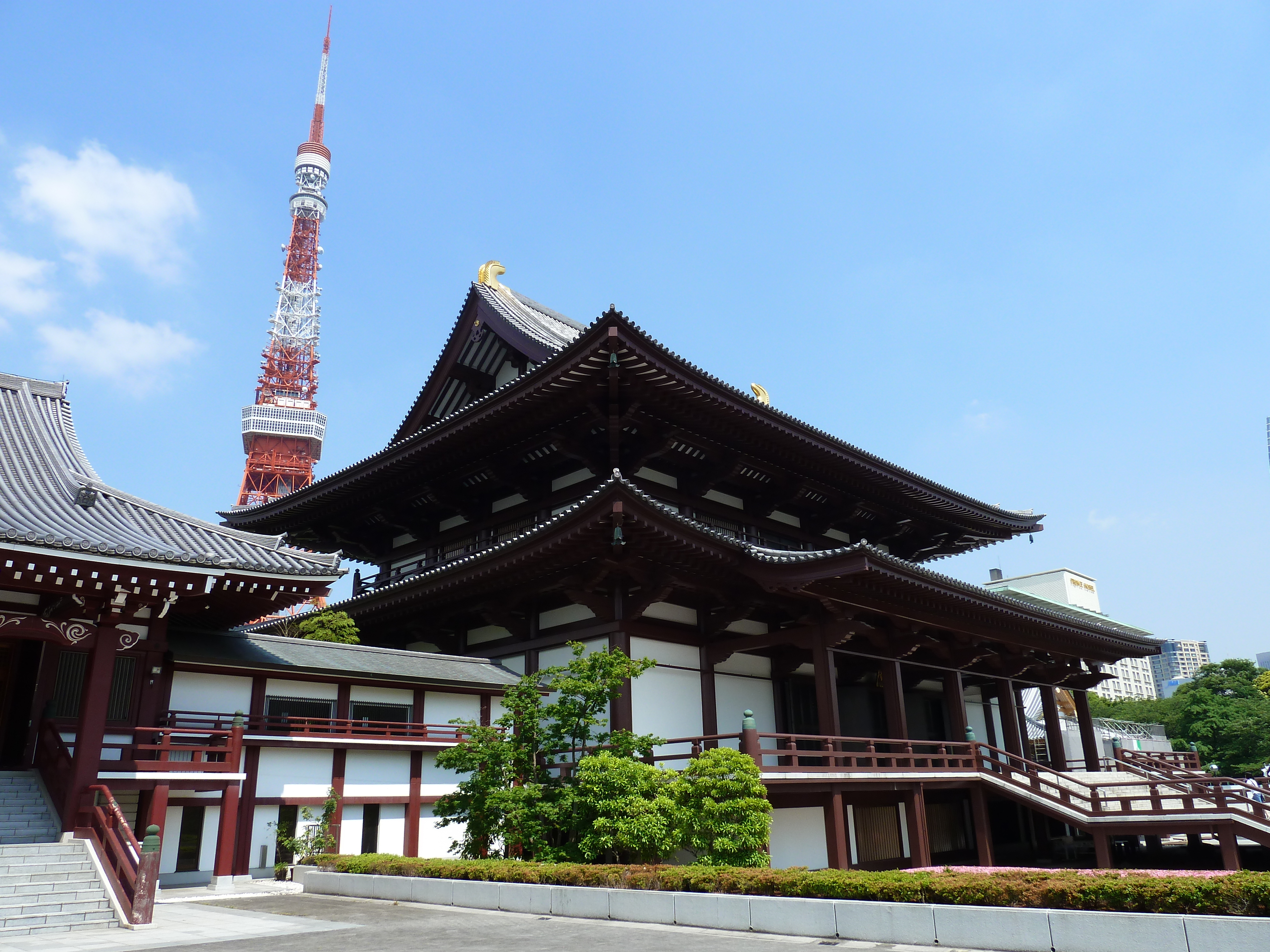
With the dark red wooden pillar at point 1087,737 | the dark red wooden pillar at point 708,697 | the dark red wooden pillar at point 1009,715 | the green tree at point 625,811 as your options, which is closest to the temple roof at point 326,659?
the dark red wooden pillar at point 708,697

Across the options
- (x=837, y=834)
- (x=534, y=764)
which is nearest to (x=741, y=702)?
(x=837, y=834)

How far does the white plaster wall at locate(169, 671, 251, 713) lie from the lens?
1862 cm

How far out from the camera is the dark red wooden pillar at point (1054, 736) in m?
28.8

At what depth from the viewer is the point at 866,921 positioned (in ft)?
Result: 33.5

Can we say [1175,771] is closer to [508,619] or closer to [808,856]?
[808,856]

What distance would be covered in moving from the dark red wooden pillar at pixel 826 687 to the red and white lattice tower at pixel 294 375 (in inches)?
3004

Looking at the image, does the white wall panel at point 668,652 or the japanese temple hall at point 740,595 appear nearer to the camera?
the japanese temple hall at point 740,595

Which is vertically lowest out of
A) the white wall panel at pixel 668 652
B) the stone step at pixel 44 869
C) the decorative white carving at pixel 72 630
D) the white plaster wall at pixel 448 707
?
the stone step at pixel 44 869

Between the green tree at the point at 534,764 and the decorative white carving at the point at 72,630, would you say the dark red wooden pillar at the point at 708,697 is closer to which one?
the green tree at the point at 534,764

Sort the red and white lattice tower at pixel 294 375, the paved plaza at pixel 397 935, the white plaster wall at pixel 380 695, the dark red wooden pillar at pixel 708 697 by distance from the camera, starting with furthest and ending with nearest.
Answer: the red and white lattice tower at pixel 294 375
the dark red wooden pillar at pixel 708 697
the white plaster wall at pixel 380 695
the paved plaza at pixel 397 935

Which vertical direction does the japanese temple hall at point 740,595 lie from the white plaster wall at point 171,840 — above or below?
above

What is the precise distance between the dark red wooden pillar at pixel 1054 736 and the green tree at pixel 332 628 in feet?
71.1

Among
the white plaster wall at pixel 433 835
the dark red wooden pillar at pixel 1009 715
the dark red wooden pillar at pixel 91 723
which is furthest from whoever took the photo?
the dark red wooden pillar at pixel 1009 715

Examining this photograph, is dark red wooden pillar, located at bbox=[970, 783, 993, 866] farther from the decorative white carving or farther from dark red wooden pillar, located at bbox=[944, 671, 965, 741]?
the decorative white carving
